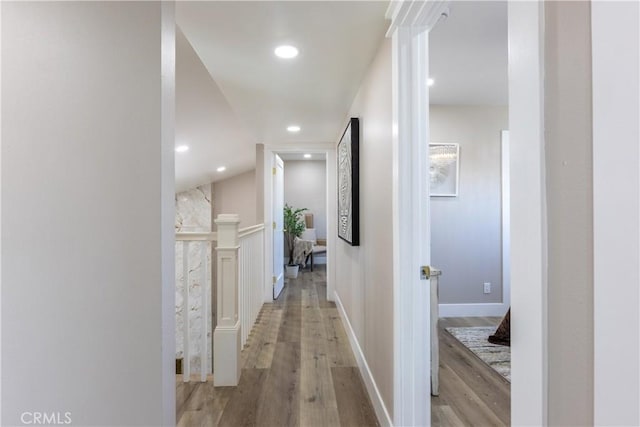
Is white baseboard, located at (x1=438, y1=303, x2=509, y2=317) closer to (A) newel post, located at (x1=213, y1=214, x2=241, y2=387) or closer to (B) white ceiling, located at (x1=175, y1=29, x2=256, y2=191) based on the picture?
(A) newel post, located at (x1=213, y1=214, x2=241, y2=387)

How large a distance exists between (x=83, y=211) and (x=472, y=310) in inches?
138

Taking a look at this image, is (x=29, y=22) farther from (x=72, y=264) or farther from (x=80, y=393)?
(x=80, y=393)

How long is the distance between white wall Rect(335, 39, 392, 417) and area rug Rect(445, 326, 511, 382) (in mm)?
979

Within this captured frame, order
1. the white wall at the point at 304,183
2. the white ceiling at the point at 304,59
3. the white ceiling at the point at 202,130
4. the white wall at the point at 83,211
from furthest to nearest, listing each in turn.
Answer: the white wall at the point at 304,183 < the white ceiling at the point at 202,130 < the white ceiling at the point at 304,59 < the white wall at the point at 83,211

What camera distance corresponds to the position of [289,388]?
6.67ft

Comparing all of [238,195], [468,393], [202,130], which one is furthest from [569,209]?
[238,195]

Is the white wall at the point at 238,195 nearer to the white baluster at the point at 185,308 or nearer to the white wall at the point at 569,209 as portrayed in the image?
A: the white baluster at the point at 185,308

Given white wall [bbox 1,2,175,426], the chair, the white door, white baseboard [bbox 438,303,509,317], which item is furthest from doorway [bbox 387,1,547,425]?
the chair

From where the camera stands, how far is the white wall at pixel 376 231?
1608mm

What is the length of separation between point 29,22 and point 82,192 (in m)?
0.56

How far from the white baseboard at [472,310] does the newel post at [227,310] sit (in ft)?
7.35

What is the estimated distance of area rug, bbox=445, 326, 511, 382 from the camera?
230cm

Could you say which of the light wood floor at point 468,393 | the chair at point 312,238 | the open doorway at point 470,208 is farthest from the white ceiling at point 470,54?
the chair at point 312,238
